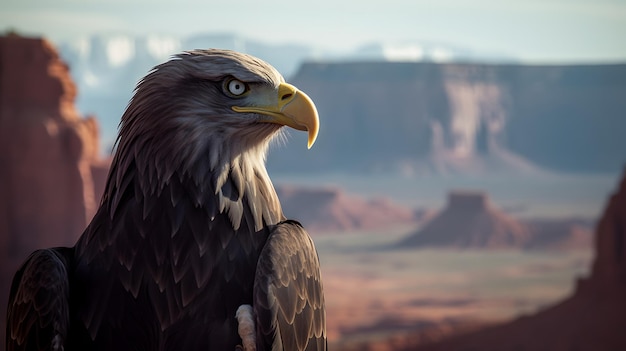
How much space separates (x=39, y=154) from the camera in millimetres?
29000

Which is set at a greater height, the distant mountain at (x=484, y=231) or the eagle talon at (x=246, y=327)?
the eagle talon at (x=246, y=327)

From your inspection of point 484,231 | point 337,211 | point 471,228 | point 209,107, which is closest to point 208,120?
point 209,107

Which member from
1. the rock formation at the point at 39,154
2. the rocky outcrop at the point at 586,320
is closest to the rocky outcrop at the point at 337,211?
the rock formation at the point at 39,154

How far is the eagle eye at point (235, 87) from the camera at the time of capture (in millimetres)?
2918

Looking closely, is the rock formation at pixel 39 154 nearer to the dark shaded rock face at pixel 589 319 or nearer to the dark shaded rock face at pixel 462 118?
the dark shaded rock face at pixel 589 319

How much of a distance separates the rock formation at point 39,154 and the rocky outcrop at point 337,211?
1900 centimetres

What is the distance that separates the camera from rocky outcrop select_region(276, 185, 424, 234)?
49.9m

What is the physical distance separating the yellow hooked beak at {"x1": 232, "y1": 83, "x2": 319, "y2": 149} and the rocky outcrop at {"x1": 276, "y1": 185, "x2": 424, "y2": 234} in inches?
1745

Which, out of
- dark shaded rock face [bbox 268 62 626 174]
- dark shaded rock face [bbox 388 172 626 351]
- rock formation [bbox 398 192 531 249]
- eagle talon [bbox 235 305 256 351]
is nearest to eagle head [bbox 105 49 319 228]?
eagle talon [bbox 235 305 256 351]

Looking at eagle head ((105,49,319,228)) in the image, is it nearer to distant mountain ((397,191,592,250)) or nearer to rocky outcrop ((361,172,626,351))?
rocky outcrop ((361,172,626,351))

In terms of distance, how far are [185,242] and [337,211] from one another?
1915 inches

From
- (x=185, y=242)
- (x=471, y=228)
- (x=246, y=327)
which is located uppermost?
(x=185, y=242)

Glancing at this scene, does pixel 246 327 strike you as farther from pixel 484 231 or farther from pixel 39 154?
pixel 484 231

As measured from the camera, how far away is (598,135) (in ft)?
201
